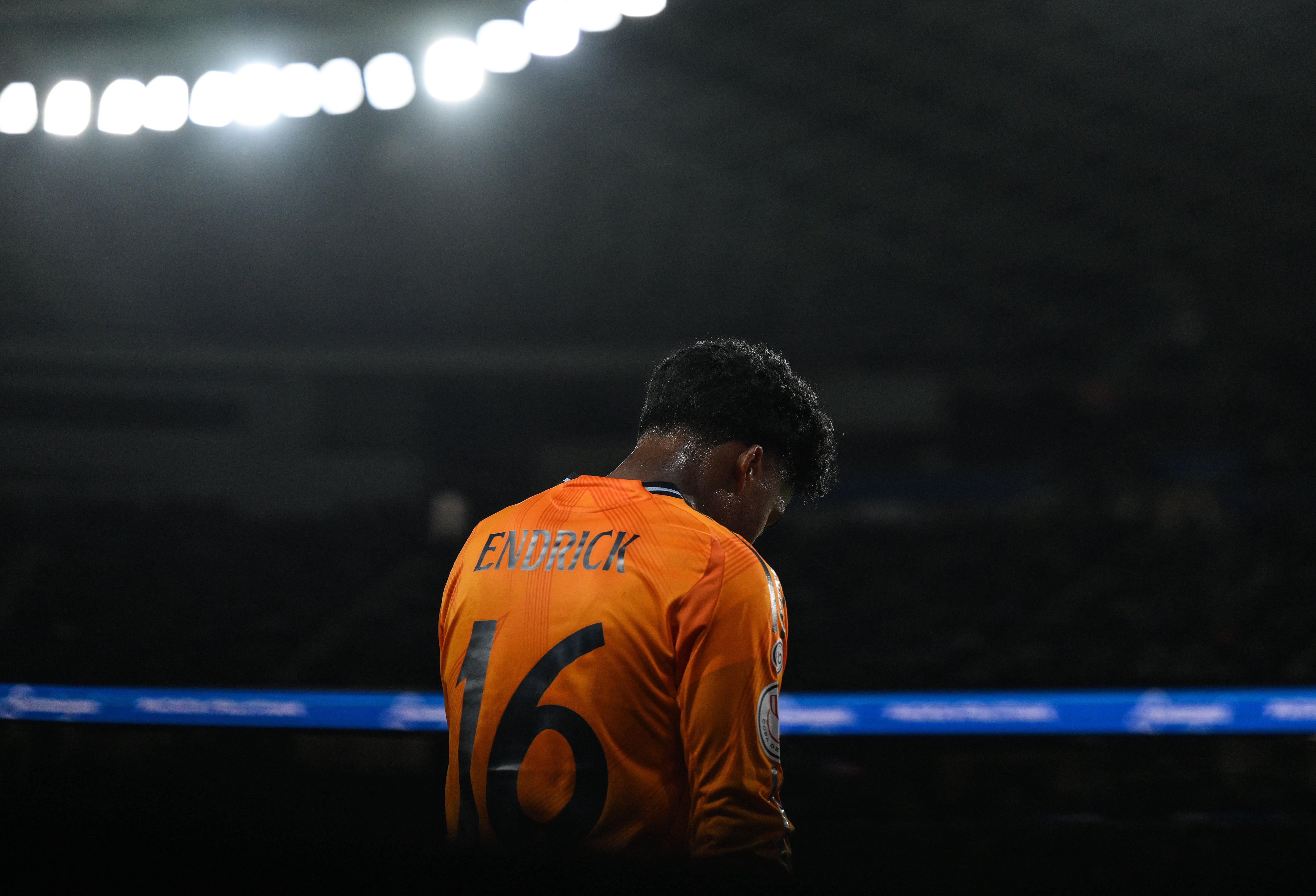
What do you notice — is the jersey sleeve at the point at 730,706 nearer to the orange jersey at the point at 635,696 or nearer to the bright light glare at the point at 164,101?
the orange jersey at the point at 635,696

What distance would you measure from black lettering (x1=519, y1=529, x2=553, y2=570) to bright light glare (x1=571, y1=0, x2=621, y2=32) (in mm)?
3836

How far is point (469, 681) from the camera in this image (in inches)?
34.5

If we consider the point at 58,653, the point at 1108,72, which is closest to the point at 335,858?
the point at 58,653

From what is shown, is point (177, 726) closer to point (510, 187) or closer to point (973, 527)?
point (510, 187)

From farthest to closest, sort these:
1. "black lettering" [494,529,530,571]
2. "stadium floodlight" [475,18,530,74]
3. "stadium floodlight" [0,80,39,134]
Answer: "stadium floodlight" [0,80,39,134] → "stadium floodlight" [475,18,530,74] → "black lettering" [494,529,530,571]

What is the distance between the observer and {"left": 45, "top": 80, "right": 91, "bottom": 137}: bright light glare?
439 cm

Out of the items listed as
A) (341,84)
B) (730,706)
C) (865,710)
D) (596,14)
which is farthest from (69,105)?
(730,706)

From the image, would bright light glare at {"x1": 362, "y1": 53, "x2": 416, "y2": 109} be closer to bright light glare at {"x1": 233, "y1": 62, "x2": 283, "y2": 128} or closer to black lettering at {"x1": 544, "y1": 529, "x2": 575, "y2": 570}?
bright light glare at {"x1": 233, "y1": 62, "x2": 283, "y2": 128}

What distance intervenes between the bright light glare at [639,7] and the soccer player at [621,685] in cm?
387

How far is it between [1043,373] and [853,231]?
6.29 feet

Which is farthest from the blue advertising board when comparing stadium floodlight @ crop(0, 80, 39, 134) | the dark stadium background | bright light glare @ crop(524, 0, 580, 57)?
bright light glare @ crop(524, 0, 580, 57)

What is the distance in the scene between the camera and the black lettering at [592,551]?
85 cm

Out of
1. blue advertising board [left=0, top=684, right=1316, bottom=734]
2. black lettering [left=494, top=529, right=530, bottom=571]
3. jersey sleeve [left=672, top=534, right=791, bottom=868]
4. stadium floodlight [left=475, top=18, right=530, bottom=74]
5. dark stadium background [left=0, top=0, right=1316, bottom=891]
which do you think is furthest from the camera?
dark stadium background [left=0, top=0, right=1316, bottom=891]

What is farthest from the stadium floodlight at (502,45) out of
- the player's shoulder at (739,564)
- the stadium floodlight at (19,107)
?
the player's shoulder at (739,564)
